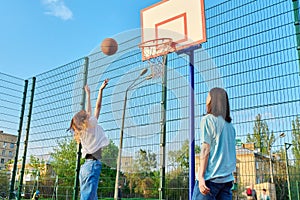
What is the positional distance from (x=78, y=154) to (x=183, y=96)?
246cm

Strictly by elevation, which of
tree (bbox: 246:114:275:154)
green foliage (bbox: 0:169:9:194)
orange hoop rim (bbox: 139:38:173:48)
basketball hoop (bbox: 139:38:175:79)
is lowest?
green foliage (bbox: 0:169:9:194)

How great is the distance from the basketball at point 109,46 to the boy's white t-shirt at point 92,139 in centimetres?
152

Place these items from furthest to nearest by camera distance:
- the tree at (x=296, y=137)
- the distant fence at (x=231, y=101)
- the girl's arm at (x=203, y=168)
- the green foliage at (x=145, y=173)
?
1. the green foliage at (x=145, y=173)
2. the distant fence at (x=231, y=101)
3. the tree at (x=296, y=137)
4. the girl's arm at (x=203, y=168)

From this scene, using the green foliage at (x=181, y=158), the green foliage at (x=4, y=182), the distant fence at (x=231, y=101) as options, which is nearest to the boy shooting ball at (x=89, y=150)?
the distant fence at (x=231, y=101)

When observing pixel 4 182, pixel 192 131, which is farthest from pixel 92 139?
pixel 4 182

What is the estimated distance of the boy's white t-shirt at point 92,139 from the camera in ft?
11.1

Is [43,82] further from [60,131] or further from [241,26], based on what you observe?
[241,26]

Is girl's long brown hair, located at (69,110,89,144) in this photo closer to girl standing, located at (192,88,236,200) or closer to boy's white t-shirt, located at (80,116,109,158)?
boy's white t-shirt, located at (80,116,109,158)

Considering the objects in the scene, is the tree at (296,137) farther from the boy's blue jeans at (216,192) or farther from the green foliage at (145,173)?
the green foliage at (145,173)

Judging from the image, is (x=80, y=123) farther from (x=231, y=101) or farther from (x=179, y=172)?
(x=231, y=101)

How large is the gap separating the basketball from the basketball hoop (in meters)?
0.38

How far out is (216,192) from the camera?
2.31 meters

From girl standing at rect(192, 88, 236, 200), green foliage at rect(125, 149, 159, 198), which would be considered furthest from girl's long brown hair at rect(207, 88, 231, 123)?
green foliage at rect(125, 149, 159, 198)

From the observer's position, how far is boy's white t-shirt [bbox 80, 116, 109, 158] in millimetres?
3396
